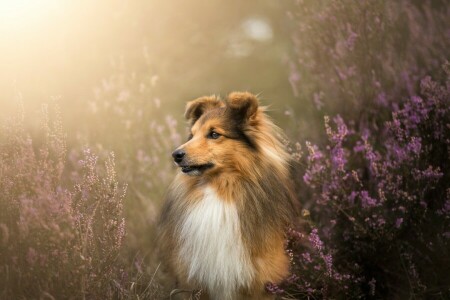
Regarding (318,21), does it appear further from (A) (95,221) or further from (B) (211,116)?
(A) (95,221)

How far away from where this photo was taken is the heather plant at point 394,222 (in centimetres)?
338

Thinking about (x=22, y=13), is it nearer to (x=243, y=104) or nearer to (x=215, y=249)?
(x=243, y=104)

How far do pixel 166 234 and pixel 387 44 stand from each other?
247 cm

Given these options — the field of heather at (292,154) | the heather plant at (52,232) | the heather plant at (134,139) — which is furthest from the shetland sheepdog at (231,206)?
the heather plant at (134,139)

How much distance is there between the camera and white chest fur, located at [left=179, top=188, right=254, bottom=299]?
3.22m

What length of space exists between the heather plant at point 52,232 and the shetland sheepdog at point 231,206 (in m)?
0.54

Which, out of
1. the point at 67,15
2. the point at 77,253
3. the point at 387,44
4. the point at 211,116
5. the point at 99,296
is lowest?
the point at 99,296

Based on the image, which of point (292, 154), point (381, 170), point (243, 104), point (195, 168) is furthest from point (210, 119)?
point (381, 170)

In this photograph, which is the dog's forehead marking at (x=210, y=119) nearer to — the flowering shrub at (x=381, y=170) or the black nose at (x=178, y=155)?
the black nose at (x=178, y=155)

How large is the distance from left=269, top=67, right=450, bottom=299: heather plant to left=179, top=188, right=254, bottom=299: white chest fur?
12.6 inches

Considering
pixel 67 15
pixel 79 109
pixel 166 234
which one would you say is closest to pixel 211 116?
pixel 166 234

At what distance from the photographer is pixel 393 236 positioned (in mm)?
3537

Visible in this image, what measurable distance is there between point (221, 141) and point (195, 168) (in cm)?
25

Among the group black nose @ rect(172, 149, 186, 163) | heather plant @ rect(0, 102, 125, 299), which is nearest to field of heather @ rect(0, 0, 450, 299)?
heather plant @ rect(0, 102, 125, 299)
